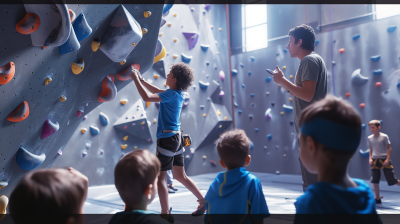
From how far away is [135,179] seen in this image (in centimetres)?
85

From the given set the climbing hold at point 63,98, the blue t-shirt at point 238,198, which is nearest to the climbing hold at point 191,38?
the climbing hold at point 63,98

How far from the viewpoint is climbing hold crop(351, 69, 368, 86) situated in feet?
14.5

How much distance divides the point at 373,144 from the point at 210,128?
2758 mm

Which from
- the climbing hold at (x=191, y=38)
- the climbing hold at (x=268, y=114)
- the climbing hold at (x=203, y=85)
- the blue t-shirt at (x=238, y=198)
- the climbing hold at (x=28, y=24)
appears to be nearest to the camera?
the blue t-shirt at (x=238, y=198)

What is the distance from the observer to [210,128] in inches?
207

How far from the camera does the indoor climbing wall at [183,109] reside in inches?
149

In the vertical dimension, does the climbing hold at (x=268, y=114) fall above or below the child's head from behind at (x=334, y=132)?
below

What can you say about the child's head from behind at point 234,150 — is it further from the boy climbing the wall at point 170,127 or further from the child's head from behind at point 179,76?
the child's head from behind at point 179,76

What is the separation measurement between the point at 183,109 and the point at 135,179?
405 centimetres

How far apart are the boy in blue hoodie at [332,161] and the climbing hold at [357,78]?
4.25m

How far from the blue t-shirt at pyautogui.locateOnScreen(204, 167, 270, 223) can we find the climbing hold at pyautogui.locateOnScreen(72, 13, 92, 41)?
1.09 m

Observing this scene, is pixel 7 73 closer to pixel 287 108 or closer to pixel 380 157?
pixel 380 157

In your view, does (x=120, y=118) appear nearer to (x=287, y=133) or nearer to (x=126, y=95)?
(x=126, y=95)

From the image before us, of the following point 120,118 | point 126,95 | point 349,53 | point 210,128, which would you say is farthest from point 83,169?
point 349,53
